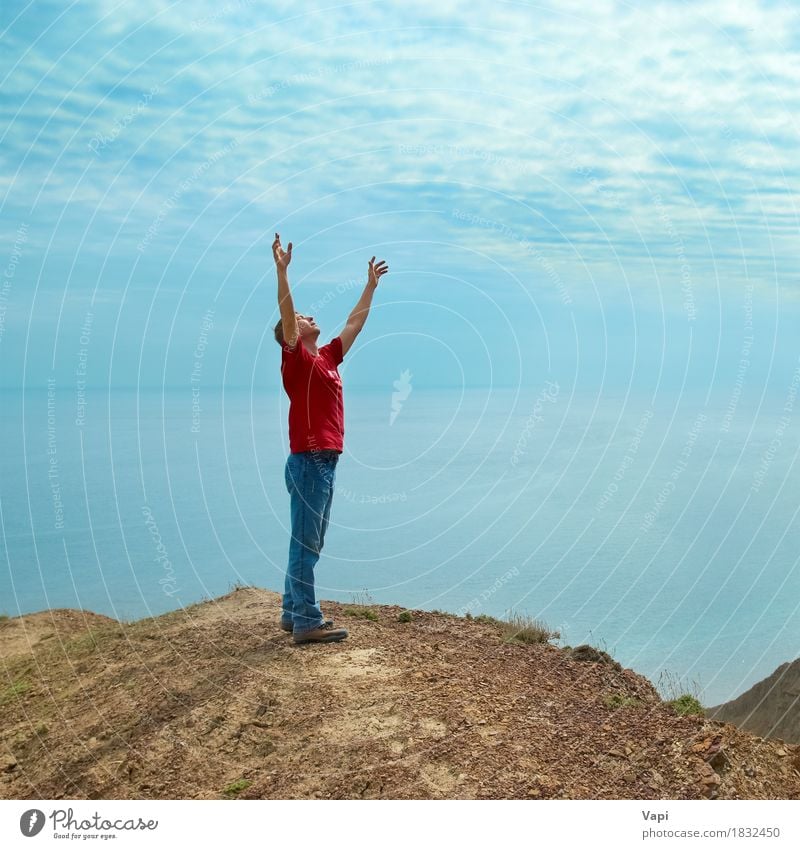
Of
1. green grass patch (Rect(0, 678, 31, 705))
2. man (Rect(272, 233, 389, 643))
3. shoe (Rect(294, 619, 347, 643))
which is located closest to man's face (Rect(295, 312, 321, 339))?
man (Rect(272, 233, 389, 643))

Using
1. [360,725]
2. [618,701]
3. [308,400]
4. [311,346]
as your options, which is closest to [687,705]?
[618,701]

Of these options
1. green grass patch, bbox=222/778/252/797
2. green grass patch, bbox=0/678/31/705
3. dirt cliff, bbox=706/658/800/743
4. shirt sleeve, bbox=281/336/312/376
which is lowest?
green grass patch, bbox=0/678/31/705

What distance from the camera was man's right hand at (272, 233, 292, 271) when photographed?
884 cm

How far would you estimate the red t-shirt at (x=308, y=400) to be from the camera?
9.73m

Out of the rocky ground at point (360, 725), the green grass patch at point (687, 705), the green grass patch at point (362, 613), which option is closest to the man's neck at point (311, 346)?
the rocky ground at point (360, 725)

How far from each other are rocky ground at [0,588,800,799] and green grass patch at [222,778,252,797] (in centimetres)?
1

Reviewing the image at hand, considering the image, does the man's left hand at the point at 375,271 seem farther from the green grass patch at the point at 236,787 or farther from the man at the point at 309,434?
the green grass patch at the point at 236,787

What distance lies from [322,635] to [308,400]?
2.84 meters

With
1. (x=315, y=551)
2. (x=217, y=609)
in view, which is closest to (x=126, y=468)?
(x=217, y=609)

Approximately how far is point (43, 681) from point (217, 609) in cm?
246

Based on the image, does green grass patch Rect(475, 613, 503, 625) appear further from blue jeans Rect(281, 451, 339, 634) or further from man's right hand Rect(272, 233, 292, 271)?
man's right hand Rect(272, 233, 292, 271)
